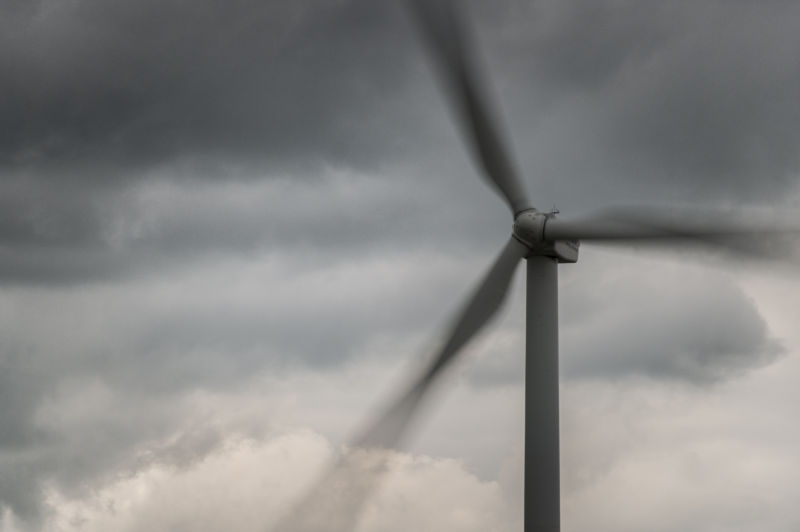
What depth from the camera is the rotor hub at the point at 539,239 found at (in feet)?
103

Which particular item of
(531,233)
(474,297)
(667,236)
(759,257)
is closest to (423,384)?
(474,297)

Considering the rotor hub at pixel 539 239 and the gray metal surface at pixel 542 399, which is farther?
the rotor hub at pixel 539 239

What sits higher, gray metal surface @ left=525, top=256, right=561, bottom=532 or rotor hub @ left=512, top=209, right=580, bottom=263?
rotor hub @ left=512, top=209, right=580, bottom=263

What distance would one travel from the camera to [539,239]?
103 feet

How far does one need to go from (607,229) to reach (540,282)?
10.0ft

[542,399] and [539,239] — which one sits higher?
[539,239]

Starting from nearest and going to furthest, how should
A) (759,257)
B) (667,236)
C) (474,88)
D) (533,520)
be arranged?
(759,257) < (667,236) < (533,520) < (474,88)

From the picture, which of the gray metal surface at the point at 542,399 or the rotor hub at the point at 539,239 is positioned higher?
the rotor hub at the point at 539,239

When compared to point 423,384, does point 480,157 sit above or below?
above

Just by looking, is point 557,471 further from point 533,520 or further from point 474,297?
point 474,297

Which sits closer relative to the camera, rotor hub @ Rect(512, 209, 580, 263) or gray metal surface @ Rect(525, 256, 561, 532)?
gray metal surface @ Rect(525, 256, 561, 532)

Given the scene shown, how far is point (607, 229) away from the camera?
95.9 ft

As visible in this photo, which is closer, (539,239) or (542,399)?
(542,399)

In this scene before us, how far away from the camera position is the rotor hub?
103ft
